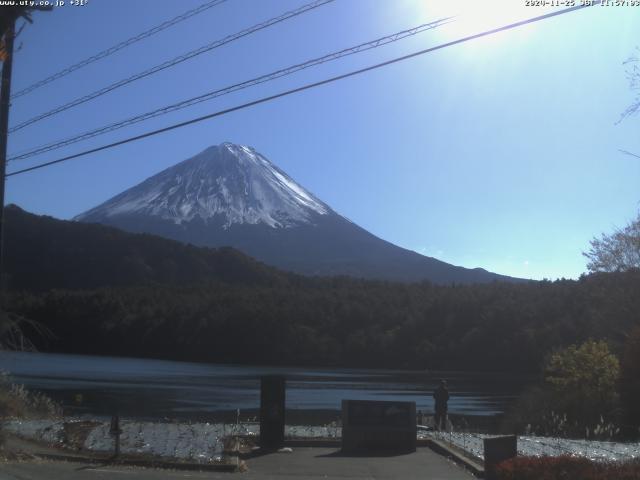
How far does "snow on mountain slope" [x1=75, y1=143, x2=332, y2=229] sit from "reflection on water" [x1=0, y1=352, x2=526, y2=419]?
10812 cm

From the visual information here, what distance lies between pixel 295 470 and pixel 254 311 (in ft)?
286

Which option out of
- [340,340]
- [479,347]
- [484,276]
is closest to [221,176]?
[484,276]

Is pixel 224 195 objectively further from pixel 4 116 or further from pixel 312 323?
pixel 4 116

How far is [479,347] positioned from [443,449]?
2844 inches

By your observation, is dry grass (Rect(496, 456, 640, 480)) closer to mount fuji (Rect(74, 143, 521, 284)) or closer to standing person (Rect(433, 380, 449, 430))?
standing person (Rect(433, 380, 449, 430))

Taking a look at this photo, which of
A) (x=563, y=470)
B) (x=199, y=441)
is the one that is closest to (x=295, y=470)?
(x=199, y=441)

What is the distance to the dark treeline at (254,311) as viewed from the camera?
283 ft

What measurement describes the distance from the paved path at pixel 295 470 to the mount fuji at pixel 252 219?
157 m

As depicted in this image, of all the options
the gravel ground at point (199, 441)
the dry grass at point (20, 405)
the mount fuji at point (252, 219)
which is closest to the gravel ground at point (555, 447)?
the gravel ground at point (199, 441)

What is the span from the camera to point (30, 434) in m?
17.2

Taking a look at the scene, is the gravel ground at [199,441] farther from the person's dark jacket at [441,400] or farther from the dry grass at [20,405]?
the person's dark jacket at [441,400]

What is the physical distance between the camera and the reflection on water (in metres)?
39.1

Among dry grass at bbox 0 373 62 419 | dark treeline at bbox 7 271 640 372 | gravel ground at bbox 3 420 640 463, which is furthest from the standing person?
dark treeline at bbox 7 271 640 372

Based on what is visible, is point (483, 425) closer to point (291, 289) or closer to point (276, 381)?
point (276, 381)
